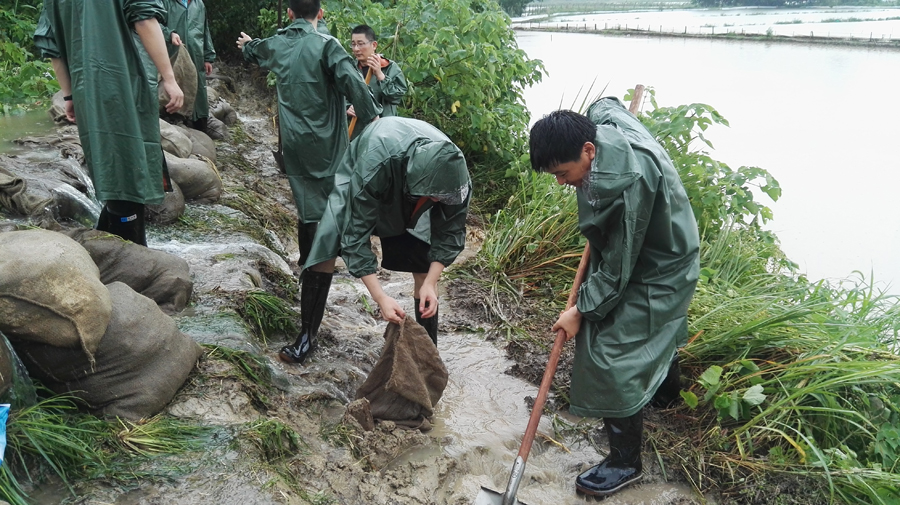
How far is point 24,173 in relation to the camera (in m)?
4.14

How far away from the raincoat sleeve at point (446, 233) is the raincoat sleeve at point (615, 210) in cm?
66

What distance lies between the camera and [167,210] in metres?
4.49

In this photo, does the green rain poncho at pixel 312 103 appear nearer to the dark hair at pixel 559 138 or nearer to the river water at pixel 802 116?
the dark hair at pixel 559 138

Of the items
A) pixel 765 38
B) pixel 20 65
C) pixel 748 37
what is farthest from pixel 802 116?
pixel 20 65

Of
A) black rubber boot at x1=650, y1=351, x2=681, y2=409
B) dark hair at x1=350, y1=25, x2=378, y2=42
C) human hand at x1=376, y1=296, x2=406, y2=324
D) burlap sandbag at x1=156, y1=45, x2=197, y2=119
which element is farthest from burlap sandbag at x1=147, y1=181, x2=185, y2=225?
black rubber boot at x1=650, y1=351, x2=681, y2=409

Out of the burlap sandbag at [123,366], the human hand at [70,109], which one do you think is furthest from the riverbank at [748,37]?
the burlap sandbag at [123,366]

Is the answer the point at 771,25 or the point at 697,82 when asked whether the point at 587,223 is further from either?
the point at 771,25

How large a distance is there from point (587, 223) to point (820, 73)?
832 centimetres

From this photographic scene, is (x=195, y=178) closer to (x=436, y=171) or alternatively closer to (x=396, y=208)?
(x=396, y=208)

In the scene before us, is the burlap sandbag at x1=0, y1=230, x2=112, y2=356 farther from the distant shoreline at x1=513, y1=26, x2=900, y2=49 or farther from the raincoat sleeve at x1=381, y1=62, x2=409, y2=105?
the distant shoreline at x1=513, y1=26, x2=900, y2=49

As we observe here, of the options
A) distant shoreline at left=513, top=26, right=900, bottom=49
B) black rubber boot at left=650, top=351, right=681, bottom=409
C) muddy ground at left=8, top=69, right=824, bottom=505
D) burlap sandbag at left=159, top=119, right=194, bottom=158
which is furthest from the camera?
distant shoreline at left=513, top=26, right=900, bottom=49

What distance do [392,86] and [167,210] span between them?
189 cm

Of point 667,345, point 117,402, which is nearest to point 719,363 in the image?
point 667,345

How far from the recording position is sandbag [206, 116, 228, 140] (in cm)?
695
